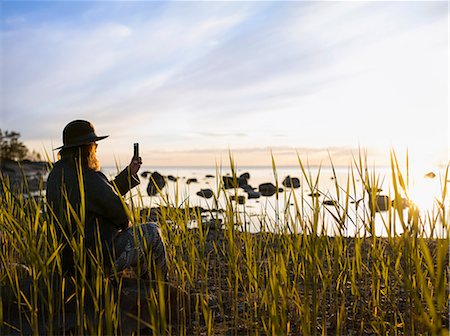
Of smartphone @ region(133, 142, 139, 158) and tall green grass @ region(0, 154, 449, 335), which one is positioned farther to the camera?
smartphone @ region(133, 142, 139, 158)

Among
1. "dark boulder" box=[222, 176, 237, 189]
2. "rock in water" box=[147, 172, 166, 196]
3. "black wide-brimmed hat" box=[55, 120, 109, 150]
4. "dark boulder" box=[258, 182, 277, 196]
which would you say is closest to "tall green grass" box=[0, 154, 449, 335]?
"dark boulder" box=[222, 176, 237, 189]

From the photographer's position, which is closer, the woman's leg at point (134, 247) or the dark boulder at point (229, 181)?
the dark boulder at point (229, 181)

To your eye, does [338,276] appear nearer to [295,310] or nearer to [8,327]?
[295,310]

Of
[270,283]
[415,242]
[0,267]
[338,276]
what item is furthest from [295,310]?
[0,267]

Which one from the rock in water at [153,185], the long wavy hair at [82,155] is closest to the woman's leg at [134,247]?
the rock in water at [153,185]

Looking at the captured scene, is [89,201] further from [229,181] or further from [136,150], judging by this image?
[229,181]

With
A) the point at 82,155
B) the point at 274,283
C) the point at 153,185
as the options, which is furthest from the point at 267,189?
the point at 274,283

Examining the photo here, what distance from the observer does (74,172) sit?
3.53 meters

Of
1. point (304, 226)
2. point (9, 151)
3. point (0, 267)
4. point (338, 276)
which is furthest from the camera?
point (9, 151)

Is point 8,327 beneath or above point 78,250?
beneath

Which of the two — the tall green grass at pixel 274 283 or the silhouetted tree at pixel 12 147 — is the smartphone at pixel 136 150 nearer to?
the tall green grass at pixel 274 283

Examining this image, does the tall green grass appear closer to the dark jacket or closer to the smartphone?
the dark jacket

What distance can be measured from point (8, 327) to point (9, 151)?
2997cm

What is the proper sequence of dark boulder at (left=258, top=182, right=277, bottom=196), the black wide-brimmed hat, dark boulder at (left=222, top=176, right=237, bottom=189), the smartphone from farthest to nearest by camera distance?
dark boulder at (left=258, top=182, right=277, bottom=196)
the smartphone
the black wide-brimmed hat
dark boulder at (left=222, top=176, right=237, bottom=189)
